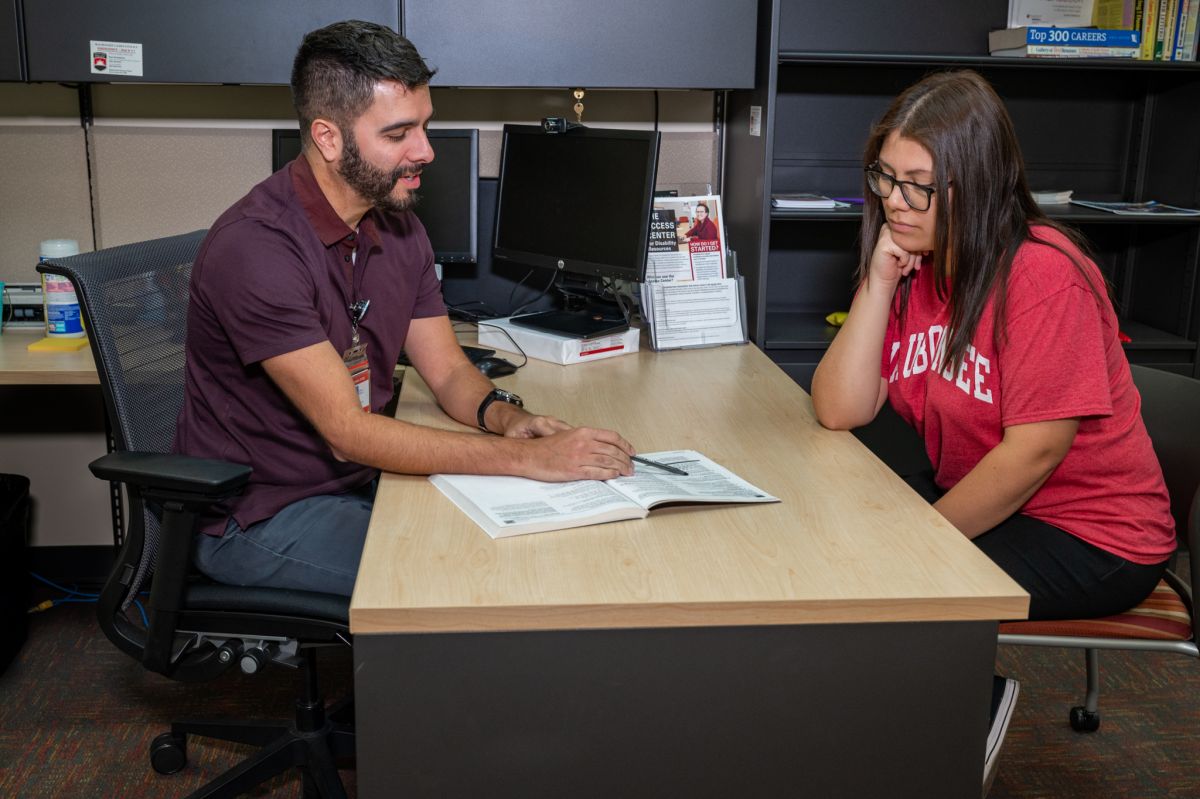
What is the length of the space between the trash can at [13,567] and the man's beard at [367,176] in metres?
1.38

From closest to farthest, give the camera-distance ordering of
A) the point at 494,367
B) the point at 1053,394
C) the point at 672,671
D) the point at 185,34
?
1. the point at 672,671
2. the point at 1053,394
3. the point at 494,367
4. the point at 185,34

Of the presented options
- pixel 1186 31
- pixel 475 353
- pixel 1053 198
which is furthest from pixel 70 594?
pixel 1186 31

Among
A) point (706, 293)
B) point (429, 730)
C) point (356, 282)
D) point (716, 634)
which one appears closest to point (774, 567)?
point (716, 634)

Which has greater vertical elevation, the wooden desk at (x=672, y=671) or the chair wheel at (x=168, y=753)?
the wooden desk at (x=672, y=671)

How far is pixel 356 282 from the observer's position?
182 cm

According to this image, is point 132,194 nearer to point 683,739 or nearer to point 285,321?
point 285,321

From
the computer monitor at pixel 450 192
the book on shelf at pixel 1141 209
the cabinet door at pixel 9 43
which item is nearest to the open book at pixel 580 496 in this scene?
the computer monitor at pixel 450 192

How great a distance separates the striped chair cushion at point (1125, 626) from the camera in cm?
166

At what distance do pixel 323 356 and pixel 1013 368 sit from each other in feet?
3.27

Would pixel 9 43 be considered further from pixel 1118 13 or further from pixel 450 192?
pixel 1118 13

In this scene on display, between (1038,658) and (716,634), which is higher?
(716,634)

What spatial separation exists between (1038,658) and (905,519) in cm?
143

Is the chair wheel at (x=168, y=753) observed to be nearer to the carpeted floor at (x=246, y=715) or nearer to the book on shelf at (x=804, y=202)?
the carpeted floor at (x=246, y=715)

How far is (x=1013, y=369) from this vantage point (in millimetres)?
1569
